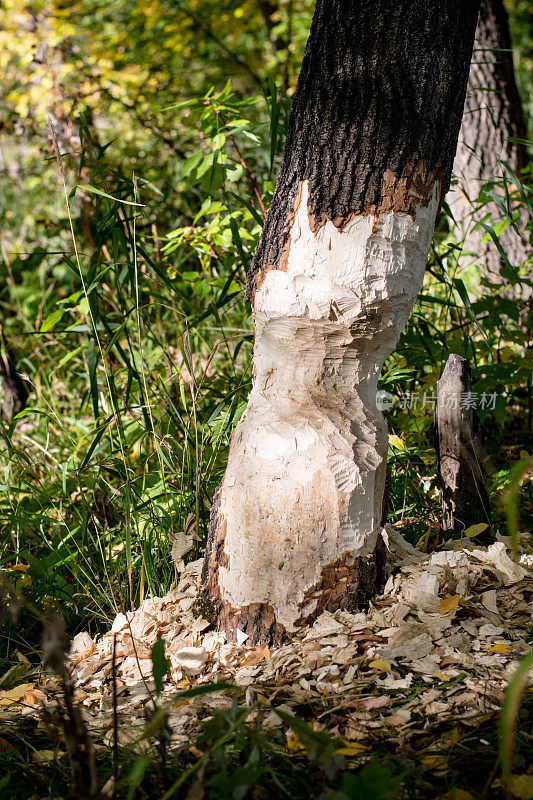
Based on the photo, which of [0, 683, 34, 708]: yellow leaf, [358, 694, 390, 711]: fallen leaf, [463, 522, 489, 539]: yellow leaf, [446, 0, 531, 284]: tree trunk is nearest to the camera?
[358, 694, 390, 711]: fallen leaf

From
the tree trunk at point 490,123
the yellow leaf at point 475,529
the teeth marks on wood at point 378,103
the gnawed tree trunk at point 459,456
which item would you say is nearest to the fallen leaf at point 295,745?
the yellow leaf at point 475,529

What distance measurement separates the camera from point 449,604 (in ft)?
5.49

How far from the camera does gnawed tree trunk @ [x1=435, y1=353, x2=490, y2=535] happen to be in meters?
2.11

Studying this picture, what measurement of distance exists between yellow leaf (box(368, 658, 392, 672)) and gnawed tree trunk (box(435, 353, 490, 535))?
0.71 metres

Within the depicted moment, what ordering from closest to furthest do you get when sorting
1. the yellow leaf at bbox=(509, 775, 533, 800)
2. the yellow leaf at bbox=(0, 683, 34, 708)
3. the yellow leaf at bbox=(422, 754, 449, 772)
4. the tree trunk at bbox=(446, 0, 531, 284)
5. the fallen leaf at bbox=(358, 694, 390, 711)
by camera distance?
the yellow leaf at bbox=(509, 775, 533, 800), the yellow leaf at bbox=(422, 754, 449, 772), the fallen leaf at bbox=(358, 694, 390, 711), the yellow leaf at bbox=(0, 683, 34, 708), the tree trunk at bbox=(446, 0, 531, 284)

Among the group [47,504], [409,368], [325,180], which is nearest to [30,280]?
[47,504]

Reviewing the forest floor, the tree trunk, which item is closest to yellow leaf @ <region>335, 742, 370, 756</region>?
the forest floor

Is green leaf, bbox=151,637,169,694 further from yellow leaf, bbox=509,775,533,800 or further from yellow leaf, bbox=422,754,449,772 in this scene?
yellow leaf, bbox=509,775,533,800

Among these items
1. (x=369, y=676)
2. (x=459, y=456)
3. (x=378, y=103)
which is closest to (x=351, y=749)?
(x=369, y=676)

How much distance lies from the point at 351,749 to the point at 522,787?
31cm

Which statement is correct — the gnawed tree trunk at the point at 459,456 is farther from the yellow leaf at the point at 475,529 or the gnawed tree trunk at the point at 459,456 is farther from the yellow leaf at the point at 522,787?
the yellow leaf at the point at 522,787

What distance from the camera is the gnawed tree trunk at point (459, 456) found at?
2.11 meters

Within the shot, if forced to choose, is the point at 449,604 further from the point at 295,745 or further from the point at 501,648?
the point at 295,745

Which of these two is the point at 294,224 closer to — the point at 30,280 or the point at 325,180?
the point at 325,180
